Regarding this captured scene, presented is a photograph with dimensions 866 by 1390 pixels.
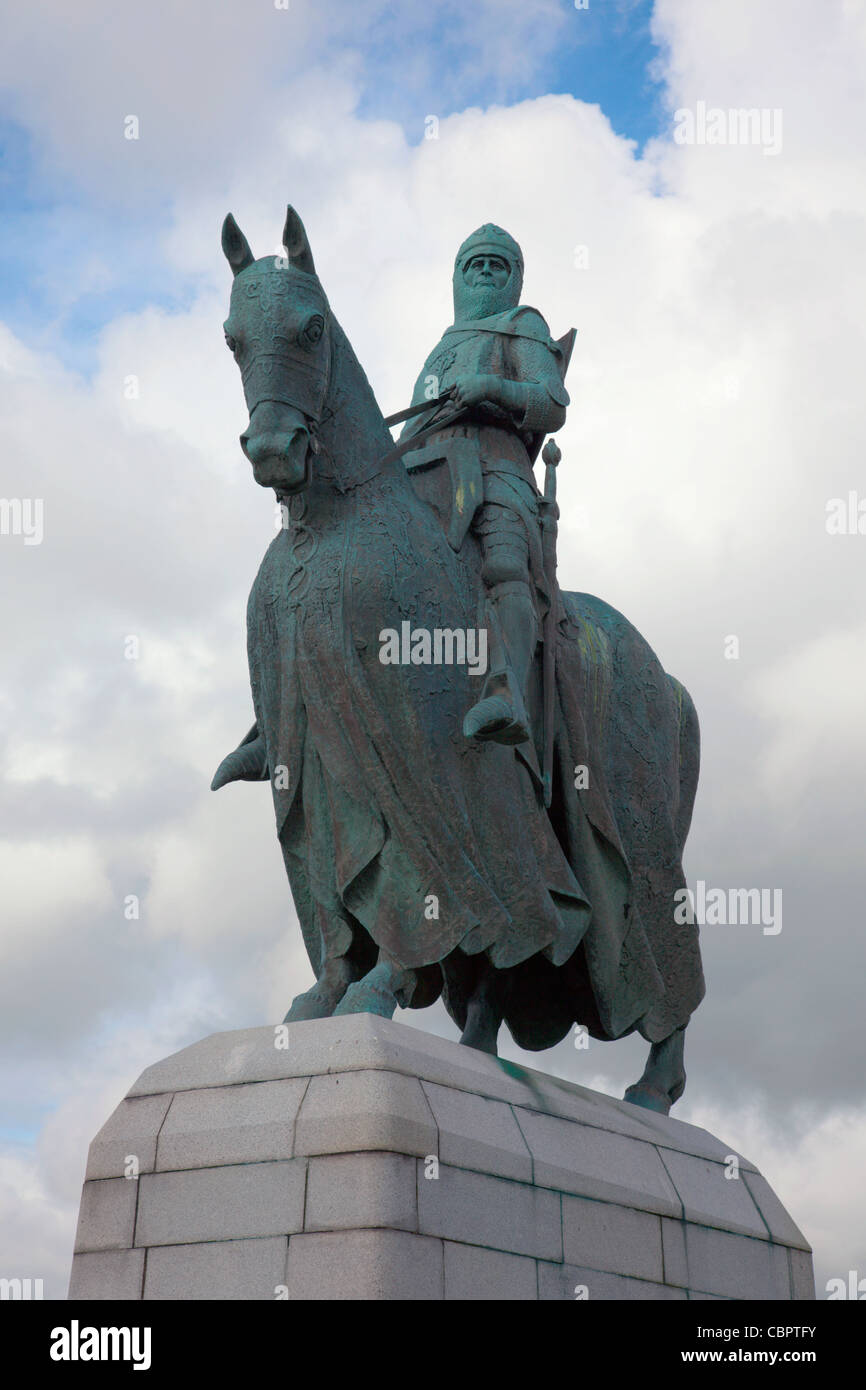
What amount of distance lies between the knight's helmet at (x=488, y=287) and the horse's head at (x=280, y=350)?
2200 mm

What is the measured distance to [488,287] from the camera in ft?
35.1

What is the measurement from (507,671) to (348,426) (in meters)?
1.53

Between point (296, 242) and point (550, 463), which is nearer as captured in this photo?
point (296, 242)

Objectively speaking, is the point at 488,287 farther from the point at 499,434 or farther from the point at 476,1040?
the point at 476,1040

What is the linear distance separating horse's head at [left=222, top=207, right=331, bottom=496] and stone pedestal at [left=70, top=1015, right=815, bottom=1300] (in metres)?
2.69

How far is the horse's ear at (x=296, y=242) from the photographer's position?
850 cm

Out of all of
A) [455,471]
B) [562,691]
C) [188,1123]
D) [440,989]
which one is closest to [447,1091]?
[188,1123]

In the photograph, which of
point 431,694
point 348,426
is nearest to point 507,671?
point 431,694

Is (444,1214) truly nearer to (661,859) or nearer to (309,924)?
(309,924)

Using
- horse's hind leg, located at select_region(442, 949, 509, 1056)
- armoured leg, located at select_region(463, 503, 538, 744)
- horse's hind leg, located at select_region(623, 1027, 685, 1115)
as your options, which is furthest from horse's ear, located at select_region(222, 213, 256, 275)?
horse's hind leg, located at select_region(623, 1027, 685, 1115)

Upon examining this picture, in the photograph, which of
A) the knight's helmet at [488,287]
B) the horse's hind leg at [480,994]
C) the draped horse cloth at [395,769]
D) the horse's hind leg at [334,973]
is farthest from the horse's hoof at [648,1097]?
the knight's helmet at [488,287]

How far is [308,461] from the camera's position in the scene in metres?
8.61

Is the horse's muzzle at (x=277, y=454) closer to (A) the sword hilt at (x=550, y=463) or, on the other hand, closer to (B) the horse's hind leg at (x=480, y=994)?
(A) the sword hilt at (x=550, y=463)
